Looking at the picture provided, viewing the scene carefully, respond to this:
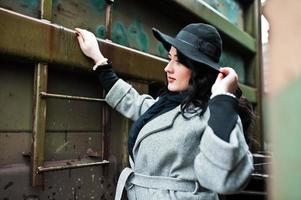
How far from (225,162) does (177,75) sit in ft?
1.61

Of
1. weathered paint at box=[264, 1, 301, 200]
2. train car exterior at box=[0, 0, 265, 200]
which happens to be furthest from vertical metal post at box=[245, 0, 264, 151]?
weathered paint at box=[264, 1, 301, 200]

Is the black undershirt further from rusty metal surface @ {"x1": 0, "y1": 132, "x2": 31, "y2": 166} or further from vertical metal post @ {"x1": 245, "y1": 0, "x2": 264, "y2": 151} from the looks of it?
vertical metal post @ {"x1": 245, "y1": 0, "x2": 264, "y2": 151}

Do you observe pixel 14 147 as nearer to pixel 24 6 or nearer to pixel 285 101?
pixel 24 6

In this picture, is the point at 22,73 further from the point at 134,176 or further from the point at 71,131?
the point at 134,176

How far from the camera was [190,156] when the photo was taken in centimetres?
135

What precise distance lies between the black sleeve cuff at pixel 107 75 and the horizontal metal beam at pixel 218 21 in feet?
3.30

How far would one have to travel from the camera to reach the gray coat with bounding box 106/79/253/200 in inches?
42.7

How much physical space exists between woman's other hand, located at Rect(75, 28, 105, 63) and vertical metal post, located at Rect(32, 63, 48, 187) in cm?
24

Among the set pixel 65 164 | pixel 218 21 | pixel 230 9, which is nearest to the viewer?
pixel 65 164

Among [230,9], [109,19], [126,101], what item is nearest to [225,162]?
[126,101]

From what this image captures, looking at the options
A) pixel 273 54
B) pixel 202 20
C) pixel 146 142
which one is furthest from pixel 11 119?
pixel 202 20

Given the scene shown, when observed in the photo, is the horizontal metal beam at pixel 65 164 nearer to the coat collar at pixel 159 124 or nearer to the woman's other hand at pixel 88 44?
the coat collar at pixel 159 124

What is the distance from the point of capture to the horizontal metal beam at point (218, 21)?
2721 millimetres

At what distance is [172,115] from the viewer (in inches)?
56.0
